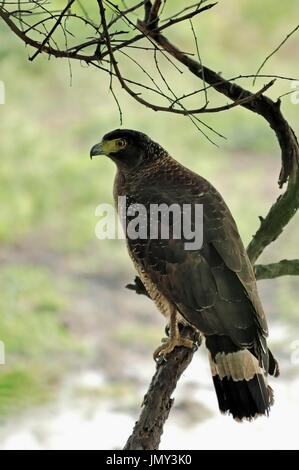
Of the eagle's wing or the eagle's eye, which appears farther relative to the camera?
the eagle's eye

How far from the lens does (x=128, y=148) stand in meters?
1.85

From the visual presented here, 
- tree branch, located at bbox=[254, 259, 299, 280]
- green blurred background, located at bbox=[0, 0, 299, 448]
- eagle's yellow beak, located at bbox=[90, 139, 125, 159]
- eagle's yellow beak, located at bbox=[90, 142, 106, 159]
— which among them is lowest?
tree branch, located at bbox=[254, 259, 299, 280]

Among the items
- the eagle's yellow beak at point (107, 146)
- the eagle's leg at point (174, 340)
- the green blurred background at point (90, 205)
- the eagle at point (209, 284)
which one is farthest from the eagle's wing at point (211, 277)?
the green blurred background at point (90, 205)

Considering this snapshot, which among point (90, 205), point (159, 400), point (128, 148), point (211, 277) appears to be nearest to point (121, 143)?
point (128, 148)

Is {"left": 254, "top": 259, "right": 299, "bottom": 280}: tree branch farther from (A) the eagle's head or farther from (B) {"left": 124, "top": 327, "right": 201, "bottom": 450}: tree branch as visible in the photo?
(A) the eagle's head

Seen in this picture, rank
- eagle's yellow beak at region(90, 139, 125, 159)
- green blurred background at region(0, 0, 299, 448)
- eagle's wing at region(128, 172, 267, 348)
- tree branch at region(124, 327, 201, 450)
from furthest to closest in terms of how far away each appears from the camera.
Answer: green blurred background at region(0, 0, 299, 448), eagle's yellow beak at region(90, 139, 125, 159), eagle's wing at region(128, 172, 267, 348), tree branch at region(124, 327, 201, 450)

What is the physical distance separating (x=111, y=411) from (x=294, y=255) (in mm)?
1557

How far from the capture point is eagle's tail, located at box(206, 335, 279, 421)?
1.47 metres

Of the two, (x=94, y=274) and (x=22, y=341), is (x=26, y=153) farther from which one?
(x=22, y=341)

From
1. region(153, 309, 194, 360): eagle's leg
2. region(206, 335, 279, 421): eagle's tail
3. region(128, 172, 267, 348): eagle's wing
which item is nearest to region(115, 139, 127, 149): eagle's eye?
region(128, 172, 267, 348): eagle's wing

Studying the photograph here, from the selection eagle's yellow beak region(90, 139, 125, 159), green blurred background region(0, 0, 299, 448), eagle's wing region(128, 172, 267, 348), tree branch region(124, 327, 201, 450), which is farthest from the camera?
green blurred background region(0, 0, 299, 448)

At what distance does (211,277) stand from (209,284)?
0.02 metres

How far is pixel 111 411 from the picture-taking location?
Answer: 334cm
